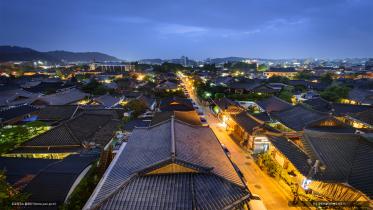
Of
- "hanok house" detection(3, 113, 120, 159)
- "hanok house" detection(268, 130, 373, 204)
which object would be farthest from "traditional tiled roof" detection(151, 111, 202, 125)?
"hanok house" detection(268, 130, 373, 204)

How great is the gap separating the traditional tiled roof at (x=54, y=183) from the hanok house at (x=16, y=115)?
24507mm

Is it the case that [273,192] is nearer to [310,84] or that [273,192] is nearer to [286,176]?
[286,176]

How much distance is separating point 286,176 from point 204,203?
1414 centimetres

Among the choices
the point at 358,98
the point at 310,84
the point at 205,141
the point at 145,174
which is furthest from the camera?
the point at 310,84

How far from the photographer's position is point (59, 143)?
22797 millimetres

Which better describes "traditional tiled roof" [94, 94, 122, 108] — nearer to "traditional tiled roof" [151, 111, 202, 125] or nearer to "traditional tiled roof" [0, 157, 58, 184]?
"traditional tiled roof" [151, 111, 202, 125]

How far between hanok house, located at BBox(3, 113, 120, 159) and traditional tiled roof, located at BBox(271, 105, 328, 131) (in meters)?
27.1

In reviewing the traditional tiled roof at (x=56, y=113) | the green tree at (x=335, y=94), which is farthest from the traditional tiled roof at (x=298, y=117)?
the traditional tiled roof at (x=56, y=113)

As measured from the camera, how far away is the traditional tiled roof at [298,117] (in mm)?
30389

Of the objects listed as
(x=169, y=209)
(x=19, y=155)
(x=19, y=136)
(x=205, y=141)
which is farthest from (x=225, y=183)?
(x=19, y=136)

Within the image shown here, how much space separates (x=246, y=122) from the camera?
32.1 metres

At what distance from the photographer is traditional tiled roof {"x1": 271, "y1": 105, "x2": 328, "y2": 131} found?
3039 cm

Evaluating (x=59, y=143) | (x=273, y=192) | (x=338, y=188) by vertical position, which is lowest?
(x=273, y=192)

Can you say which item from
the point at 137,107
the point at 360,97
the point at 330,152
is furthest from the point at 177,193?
the point at 360,97
